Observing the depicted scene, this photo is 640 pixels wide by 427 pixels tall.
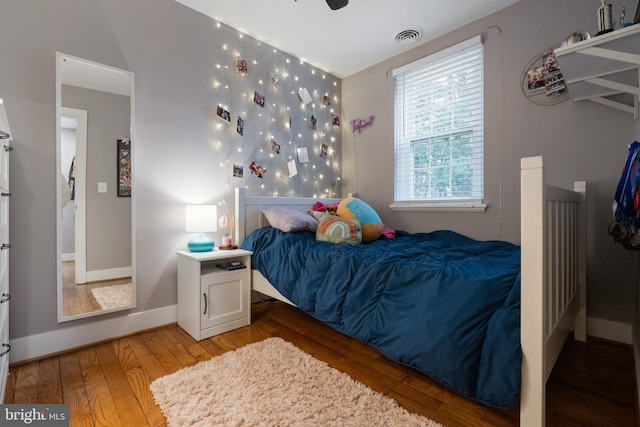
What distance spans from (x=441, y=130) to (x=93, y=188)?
8.86ft

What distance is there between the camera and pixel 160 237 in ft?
6.99

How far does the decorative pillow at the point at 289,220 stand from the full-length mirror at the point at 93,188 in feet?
3.17

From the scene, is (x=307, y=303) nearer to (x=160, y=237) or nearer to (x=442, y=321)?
(x=442, y=321)

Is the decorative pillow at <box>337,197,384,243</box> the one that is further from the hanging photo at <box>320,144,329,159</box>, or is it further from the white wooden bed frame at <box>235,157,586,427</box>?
the white wooden bed frame at <box>235,157,586,427</box>

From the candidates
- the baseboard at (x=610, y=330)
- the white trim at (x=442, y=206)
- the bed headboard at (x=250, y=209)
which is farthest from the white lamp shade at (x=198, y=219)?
the baseboard at (x=610, y=330)

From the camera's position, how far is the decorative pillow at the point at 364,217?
88.8 inches

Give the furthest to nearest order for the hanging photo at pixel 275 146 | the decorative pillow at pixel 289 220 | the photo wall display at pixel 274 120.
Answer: the hanging photo at pixel 275 146 → the photo wall display at pixel 274 120 → the decorative pillow at pixel 289 220

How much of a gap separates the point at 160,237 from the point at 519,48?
2969 mm

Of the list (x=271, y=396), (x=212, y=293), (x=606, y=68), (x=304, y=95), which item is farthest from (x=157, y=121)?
(x=606, y=68)

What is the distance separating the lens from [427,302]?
123 cm

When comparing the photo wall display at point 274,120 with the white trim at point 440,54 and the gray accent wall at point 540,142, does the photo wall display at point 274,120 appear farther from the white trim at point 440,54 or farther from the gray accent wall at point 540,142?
the white trim at point 440,54

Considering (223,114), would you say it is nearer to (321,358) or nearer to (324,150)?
(324,150)

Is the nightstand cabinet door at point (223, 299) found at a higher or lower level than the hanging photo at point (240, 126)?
lower

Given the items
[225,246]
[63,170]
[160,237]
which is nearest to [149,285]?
[160,237]
